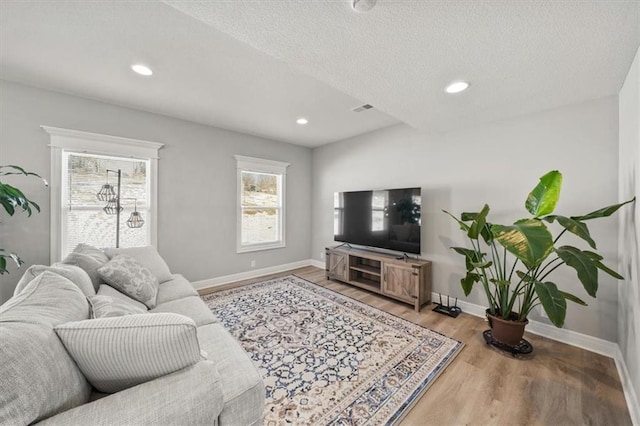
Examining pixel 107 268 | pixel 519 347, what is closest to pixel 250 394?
pixel 107 268

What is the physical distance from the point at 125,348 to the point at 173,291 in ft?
5.05

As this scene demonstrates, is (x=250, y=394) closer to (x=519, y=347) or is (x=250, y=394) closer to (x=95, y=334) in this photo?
(x=95, y=334)

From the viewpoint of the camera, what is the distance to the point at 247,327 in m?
2.56

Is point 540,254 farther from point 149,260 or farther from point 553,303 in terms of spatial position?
point 149,260

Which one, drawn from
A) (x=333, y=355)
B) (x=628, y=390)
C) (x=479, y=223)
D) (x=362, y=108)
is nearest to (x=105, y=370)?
(x=333, y=355)

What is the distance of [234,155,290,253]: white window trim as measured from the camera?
4199 mm

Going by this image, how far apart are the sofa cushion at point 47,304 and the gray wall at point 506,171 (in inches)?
137

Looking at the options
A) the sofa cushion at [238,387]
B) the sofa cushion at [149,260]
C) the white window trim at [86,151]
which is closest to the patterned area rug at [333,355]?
the sofa cushion at [238,387]

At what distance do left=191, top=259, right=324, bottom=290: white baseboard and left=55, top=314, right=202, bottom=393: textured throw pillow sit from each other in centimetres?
299

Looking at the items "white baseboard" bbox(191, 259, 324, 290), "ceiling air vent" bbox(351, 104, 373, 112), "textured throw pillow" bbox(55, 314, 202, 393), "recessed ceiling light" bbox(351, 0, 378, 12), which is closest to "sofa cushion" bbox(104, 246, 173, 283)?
"white baseboard" bbox(191, 259, 324, 290)

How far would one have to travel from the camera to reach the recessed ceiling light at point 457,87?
205 centimetres

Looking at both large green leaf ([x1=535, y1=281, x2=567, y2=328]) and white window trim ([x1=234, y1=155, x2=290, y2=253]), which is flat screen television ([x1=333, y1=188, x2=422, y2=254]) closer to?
white window trim ([x1=234, y1=155, x2=290, y2=253])

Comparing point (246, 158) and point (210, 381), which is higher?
point (246, 158)

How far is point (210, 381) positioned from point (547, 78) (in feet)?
10.0
